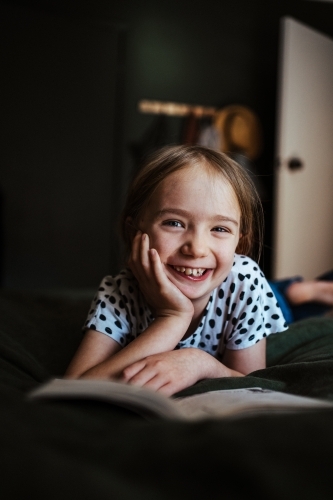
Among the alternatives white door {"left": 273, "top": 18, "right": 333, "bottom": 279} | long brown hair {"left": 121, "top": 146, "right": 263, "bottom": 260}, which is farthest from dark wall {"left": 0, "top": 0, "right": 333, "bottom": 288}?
long brown hair {"left": 121, "top": 146, "right": 263, "bottom": 260}

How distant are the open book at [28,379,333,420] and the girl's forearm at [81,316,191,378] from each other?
22 cm

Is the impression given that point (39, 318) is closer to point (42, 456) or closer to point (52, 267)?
point (42, 456)

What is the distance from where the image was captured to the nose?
1.04 metres

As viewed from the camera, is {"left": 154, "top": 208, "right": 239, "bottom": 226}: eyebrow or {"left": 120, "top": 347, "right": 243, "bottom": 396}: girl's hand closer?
{"left": 120, "top": 347, "right": 243, "bottom": 396}: girl's hand

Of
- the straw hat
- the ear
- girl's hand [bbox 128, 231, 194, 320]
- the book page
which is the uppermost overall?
the straw hat

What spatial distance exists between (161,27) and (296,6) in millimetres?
1040

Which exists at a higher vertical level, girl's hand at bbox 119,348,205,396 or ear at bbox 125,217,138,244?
ear at bbox 125,217,138,244

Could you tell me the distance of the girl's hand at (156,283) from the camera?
1.04 m

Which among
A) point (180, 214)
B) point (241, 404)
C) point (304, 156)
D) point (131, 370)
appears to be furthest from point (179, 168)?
point (304, 156)

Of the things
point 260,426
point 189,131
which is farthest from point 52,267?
point 260,426

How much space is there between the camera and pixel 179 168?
111 centimetres

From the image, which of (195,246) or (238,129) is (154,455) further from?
(238,129)

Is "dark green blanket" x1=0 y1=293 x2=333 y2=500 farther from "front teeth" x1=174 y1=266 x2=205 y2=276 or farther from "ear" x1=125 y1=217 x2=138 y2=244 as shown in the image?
"ear" x1=125 y1=217 x2=138 y2=244

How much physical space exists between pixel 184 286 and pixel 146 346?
15 cm
